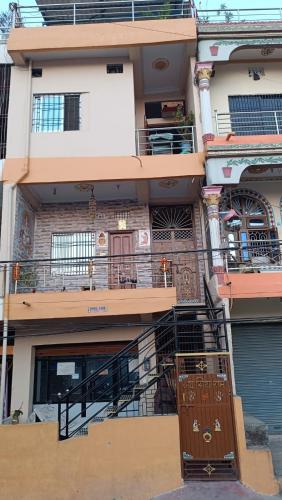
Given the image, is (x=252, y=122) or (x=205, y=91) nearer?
(x=205, y=91)

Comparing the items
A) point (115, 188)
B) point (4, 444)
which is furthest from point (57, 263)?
point (4, 444)

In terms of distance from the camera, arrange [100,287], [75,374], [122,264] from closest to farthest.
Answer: [75,374] → [100,287] → [122,264]

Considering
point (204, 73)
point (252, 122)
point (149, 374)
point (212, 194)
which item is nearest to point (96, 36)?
point (204, 73)

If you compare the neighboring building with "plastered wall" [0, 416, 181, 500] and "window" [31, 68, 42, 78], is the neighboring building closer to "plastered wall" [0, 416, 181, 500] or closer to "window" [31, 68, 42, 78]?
"window" [31, 68, 42, 78]

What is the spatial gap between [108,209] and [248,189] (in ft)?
14.1

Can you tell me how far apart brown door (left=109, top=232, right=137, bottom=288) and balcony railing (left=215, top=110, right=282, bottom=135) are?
14.7 feet

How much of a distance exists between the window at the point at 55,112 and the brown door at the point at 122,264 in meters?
3.54

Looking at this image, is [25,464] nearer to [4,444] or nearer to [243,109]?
[4,444]

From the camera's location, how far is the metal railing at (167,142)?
13172mm

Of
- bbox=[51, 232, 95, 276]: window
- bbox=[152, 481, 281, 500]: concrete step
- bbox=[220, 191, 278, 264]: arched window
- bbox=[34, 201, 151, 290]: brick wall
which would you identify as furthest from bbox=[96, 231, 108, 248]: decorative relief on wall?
bbox=[152, 481, 281, 500]: concrete step

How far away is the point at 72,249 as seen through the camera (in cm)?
1321

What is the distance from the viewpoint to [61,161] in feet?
40.4

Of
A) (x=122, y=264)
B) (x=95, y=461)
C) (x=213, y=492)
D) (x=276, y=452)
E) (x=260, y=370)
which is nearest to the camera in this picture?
(x=213, y=492)

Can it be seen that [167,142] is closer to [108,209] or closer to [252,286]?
[108,209]
